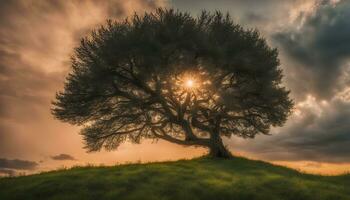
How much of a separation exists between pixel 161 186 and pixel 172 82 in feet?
42.1

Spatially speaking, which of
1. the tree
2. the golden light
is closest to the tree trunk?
the tree

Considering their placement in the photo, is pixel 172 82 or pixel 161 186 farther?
pixel 172 82

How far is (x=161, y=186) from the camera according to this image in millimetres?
23641

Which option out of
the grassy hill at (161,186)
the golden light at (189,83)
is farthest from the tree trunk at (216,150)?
the grassy hill at (161,186)

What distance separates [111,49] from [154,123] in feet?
27.7

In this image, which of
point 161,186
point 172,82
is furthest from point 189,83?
point 161,186

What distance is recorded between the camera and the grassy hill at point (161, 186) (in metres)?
22.3

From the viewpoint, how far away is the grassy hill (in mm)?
22266

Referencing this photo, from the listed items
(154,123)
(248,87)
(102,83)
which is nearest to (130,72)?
(102,83)

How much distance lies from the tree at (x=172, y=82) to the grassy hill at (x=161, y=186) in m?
8.39

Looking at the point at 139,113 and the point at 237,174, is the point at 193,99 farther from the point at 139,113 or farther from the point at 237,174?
the point at 237,174

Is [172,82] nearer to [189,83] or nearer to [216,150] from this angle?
[189,83]

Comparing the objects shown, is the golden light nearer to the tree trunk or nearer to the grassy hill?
the tree trunk

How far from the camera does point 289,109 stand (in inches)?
1601
